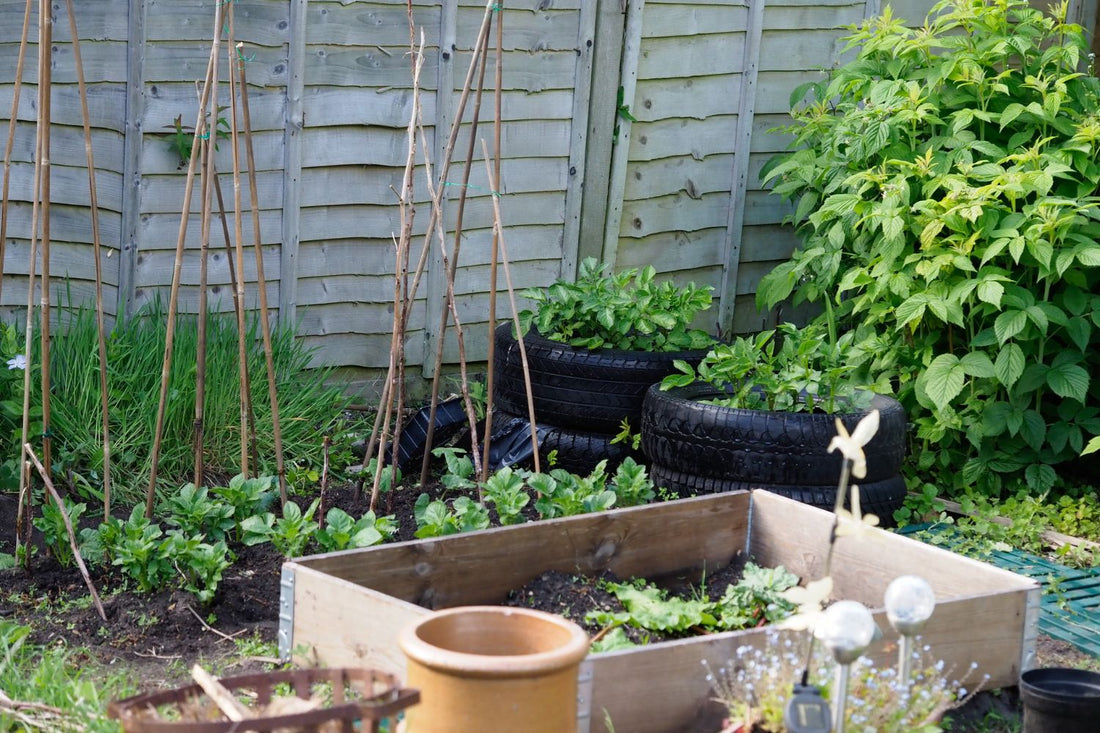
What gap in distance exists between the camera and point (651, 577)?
347 centimetres

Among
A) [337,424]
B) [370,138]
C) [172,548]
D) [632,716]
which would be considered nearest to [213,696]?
[632,716]

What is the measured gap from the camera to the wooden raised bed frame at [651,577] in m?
2.55

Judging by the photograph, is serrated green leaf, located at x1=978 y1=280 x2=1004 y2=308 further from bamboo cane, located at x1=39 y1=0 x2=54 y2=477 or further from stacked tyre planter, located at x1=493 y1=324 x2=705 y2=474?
bamboo cane, located at x1=39 y1=0 x2=54 y2=477

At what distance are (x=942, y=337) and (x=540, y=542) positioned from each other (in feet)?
7.50

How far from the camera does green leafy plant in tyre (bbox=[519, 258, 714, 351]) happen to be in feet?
15.3

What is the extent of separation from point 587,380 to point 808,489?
99 centimetres

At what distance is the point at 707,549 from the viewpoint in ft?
11.8

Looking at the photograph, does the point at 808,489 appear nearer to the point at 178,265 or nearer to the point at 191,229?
the point at 178,265

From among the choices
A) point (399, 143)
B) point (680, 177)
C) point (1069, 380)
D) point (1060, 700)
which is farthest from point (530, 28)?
point (1060, 700)

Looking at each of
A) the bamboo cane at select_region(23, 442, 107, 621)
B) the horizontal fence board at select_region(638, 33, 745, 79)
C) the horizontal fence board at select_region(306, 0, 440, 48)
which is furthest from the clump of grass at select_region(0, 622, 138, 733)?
the horizontal fence board at select_region(638, 33, 745, 79)

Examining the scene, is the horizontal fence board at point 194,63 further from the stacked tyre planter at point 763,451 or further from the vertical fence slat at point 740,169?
the vertical fence slat at point 740,169

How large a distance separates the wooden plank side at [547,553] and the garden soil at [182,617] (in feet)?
0.20

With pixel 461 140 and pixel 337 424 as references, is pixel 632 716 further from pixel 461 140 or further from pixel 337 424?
pixel 461 140

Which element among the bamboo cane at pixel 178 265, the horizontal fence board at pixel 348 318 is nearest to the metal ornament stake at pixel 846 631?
the bamboo cane at pixel 178 265
